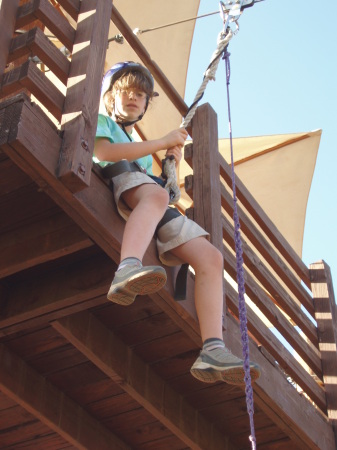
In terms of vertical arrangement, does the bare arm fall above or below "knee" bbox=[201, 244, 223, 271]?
above

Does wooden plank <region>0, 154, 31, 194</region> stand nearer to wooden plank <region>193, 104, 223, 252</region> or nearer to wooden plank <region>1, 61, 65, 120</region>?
wooden plank <region>1, 61, 65, 120</region>

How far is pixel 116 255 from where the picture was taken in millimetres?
3891

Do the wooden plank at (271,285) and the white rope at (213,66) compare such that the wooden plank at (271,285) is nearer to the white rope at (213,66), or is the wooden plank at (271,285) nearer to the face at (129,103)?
the white rope at (213,66)

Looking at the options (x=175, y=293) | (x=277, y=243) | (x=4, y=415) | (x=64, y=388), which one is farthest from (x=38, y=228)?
(x=277, y=243)

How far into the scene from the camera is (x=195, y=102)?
4.70 meters

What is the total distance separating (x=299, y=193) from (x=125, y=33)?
9988 mm

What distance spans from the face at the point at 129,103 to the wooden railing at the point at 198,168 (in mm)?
381

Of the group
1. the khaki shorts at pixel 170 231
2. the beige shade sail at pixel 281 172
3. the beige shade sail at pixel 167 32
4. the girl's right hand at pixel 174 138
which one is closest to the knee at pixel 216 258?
the khaki shorts at pixel 170 231

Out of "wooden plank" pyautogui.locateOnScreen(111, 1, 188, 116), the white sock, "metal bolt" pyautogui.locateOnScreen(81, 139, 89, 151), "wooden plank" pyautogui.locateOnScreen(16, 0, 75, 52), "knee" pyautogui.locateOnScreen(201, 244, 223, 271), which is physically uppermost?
"wooden plank" pyautogui.locateOnScreen(111, 1, 188, 116)

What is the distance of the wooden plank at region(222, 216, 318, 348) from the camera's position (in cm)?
521

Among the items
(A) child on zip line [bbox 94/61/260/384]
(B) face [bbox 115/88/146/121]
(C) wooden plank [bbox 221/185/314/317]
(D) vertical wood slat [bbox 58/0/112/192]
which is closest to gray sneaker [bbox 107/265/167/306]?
(A) child on zip line [bbox 94/61/260/384]

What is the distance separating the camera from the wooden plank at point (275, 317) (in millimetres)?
5134

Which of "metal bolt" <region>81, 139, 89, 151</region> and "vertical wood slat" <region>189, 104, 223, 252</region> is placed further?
"vertical wood slat" <region>189, 104, 223, 252</region>

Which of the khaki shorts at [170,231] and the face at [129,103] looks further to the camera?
the face at [129,103]
